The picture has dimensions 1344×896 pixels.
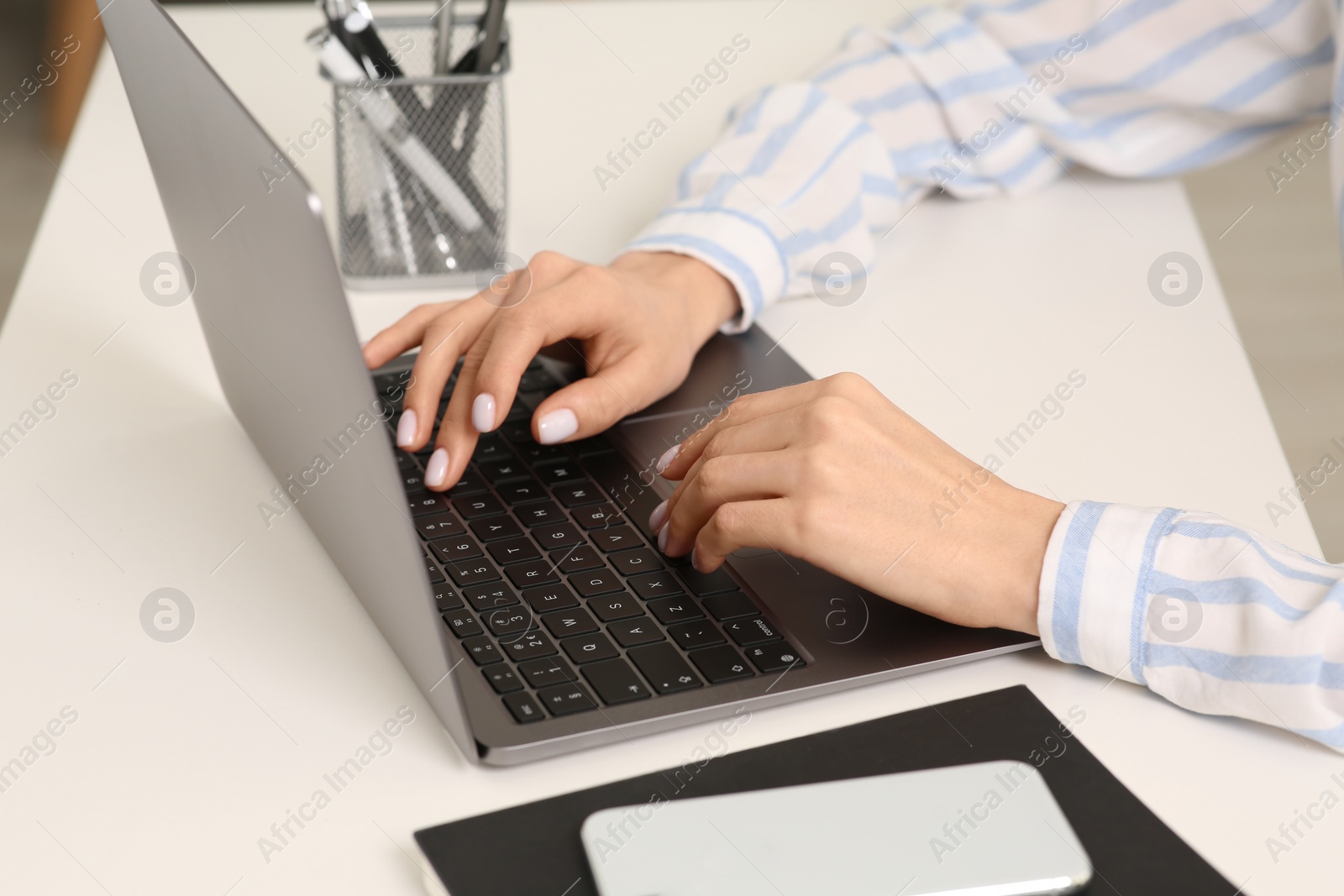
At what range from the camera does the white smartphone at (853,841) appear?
44 cm

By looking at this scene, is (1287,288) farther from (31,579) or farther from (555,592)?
(31,579)

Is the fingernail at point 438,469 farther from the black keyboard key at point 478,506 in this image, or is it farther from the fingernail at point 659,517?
the fingernail at point 659,517

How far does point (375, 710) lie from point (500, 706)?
7 cm

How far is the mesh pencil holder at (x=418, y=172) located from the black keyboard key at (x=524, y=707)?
45 centimetres

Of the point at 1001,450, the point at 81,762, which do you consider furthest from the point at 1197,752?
the point at 81,762

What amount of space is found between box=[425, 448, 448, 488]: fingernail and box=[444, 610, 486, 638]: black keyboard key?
109 millimetres

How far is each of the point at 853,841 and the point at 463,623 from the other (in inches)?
8.2

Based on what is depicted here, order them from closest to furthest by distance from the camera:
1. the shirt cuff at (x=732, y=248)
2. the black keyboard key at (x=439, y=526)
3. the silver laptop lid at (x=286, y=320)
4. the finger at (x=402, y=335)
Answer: the silver laptop lid at (x=286, y=320) → the black keyboard key at (x=439, y=526) → the finger at (x=402, y=335) → the shirt cuff at (x=732, y=248)

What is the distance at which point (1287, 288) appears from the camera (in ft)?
7.14

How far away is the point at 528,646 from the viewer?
0.55 m

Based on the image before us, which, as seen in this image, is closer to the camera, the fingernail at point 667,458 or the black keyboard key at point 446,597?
the black keyboard key at point 446,597

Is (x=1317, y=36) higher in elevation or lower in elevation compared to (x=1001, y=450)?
higher

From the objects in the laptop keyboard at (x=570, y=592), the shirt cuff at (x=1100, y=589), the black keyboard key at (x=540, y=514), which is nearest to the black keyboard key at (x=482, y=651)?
the laptop keyboard at (x=570, y=592)

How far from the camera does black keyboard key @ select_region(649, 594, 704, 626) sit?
578 millimetres
